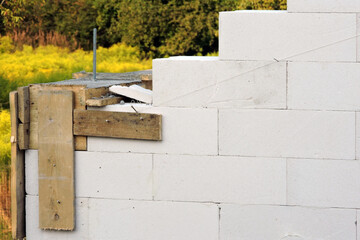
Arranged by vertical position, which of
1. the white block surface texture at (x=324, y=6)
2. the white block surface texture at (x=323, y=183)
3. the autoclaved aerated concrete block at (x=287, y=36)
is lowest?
the white block surface texture at (x=323, y=183)

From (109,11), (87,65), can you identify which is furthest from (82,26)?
(87,65)

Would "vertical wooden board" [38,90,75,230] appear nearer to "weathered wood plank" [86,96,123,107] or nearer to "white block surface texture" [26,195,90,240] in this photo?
"white block surface texture" [26,195,90,240]

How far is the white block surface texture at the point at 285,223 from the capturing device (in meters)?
6.34

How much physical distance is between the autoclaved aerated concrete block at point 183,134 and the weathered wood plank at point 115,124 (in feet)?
0.23

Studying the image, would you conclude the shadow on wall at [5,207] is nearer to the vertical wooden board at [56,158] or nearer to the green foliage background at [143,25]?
the vertical wooden board at [56,158]

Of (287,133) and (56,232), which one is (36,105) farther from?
(287,133)

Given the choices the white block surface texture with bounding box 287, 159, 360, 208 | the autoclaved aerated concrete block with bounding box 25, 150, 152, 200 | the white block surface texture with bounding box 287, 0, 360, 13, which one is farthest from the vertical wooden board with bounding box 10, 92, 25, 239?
the white block surface texture with bounding box 287, 0, 360, 13

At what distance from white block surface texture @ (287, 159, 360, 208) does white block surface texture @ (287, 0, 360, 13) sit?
1.30m

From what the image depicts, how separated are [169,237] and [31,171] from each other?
4.72 feet

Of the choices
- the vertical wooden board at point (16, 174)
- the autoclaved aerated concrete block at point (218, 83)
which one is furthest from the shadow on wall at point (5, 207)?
the autoclaved aerated concrete block at point (218, 83)

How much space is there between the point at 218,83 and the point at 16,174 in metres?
2.07

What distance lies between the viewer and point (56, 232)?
6777 millimetres

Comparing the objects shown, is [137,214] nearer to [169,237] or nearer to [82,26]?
[169,237]

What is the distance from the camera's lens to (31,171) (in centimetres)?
683
